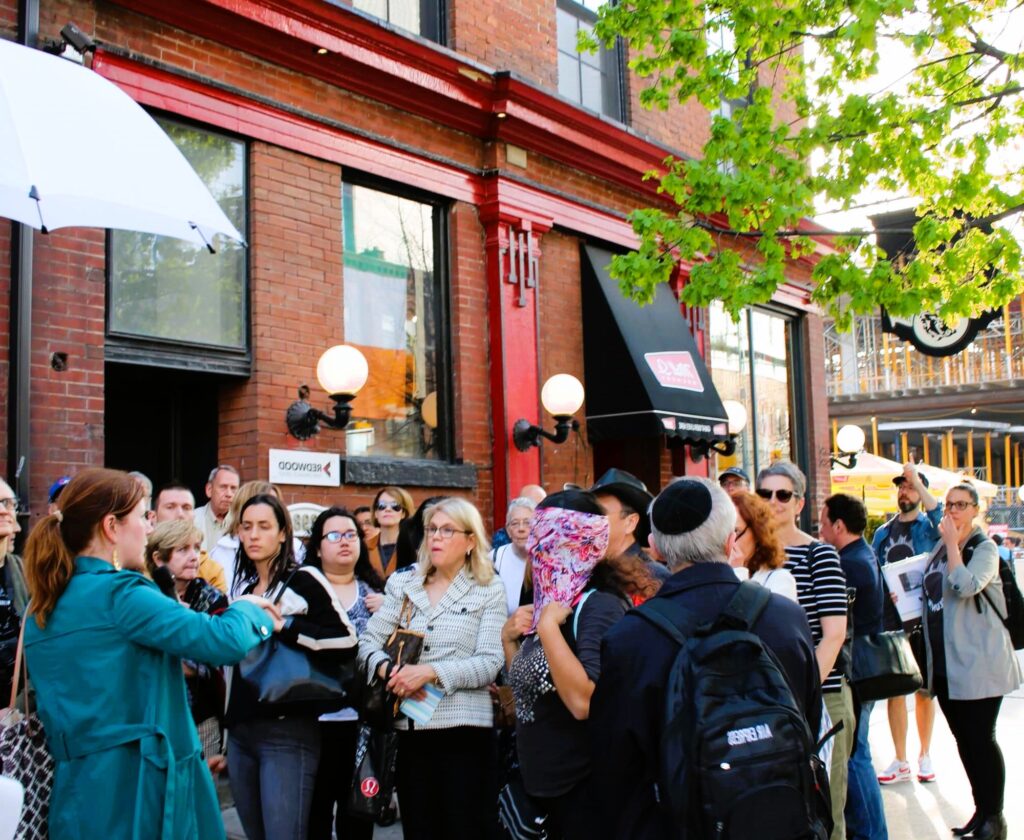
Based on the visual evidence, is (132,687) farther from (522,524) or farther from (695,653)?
(522,524)

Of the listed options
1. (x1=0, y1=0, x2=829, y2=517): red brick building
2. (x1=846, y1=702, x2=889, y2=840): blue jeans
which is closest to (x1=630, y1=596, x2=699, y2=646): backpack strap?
(x1=846, y1=702, x2=889, y2=840): blue jeans

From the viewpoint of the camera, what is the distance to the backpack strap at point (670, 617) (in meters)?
2.99

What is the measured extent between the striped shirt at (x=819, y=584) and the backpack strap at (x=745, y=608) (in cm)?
178

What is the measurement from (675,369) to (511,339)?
236 centimetres

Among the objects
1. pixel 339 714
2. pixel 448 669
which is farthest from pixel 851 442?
pixel 448 669

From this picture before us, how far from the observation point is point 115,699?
3.44 m

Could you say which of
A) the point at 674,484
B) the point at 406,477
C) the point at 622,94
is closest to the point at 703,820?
the point at 674,484

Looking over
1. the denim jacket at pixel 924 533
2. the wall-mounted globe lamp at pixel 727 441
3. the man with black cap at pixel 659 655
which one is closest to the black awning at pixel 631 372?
the wall-mounted globe lamp at pixel 727 441

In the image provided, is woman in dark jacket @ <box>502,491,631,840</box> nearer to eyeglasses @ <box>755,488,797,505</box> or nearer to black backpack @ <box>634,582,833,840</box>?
black backpack @ <box>634,582,833,840</box>

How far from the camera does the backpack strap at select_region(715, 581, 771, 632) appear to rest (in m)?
2.98

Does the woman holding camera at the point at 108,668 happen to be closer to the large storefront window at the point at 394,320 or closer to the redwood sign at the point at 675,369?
the large storefront window at the point at 394,320

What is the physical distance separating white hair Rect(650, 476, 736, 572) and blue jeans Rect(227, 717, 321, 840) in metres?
2.31

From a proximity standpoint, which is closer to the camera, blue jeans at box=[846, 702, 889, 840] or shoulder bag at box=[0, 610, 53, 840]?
shoulder bag at box=[0, 610, 53, 840]

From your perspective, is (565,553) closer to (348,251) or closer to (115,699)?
(115,699)
